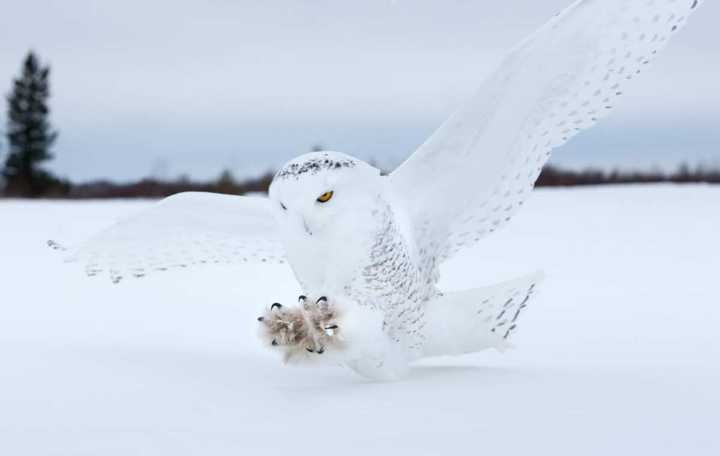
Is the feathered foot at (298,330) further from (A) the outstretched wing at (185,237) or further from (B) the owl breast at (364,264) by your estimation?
(A) the outstretched wing at (185,237)

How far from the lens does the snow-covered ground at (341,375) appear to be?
8.02 feet

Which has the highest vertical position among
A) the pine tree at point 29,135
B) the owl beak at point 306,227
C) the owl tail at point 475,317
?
the pine tree at point 29,135

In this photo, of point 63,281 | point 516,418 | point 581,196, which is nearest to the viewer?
point 516,418

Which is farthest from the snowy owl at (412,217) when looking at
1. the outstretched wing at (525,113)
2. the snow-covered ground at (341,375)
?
the snow-covered ground at (341,375)

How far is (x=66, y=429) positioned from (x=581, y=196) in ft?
26.7

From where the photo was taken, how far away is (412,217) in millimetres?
3330

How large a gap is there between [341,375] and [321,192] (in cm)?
88

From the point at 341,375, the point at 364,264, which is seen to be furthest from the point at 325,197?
the point at 341,375

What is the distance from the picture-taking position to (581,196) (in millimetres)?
9945

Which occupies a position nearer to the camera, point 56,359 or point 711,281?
point 56,359

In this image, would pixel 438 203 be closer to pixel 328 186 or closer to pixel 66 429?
pixel 328 186

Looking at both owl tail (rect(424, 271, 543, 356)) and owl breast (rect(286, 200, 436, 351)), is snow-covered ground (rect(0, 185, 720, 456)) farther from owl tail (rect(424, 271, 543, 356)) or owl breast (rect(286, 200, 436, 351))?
owl breast (rect(286, 200, 436, 351))

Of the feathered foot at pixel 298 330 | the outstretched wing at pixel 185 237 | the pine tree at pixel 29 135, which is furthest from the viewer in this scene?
the pine tree at pixel 29 135

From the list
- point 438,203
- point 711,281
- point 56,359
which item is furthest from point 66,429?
point 711,281
